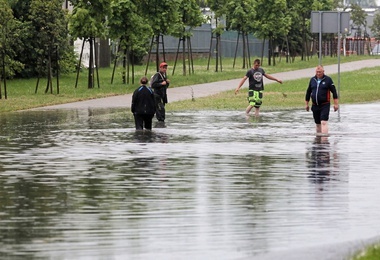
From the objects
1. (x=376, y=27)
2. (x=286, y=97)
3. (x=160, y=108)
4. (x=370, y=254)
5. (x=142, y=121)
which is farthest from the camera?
(x=376, y=27)

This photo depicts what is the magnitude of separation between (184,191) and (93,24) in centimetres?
3330

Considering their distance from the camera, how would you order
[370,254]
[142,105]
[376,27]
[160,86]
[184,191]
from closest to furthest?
1. [370,254]
2. [184,191]
3. [142,105]
4. [160,86]
5. [376,27]

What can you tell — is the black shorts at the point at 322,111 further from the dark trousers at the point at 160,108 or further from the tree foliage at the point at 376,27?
the tree foliage at the point at 376,27

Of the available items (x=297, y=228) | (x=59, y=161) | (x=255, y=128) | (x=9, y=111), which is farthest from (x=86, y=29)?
(x=297, y=228)

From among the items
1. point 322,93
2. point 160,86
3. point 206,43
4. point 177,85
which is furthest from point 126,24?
point 206,43

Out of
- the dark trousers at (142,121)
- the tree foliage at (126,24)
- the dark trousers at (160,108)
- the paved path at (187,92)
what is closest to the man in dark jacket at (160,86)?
the dark trousers at (160,108)

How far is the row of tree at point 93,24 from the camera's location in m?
46.7

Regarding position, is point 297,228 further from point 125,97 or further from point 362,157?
point 125,97

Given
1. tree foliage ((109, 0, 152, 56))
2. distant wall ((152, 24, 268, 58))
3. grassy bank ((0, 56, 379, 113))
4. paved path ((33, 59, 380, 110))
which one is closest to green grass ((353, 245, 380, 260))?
grassy bank ((0, 56, 379, 113))

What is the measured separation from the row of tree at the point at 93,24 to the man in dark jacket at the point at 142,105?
1591 cm

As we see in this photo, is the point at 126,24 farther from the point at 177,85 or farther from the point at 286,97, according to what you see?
the point at 286,97

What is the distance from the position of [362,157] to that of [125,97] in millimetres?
24224

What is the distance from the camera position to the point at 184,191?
15102mm

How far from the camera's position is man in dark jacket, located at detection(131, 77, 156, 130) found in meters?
26.6
